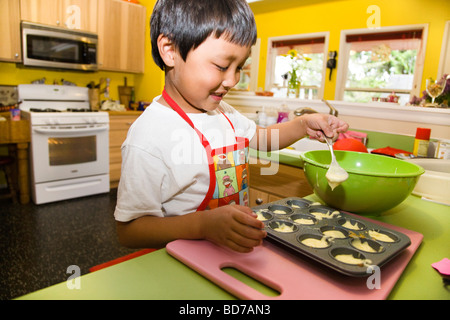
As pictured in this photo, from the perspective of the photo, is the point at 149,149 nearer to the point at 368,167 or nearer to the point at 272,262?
the point at 272,262

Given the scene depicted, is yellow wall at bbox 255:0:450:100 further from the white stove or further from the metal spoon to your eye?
the metal spoon

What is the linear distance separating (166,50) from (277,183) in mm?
1116

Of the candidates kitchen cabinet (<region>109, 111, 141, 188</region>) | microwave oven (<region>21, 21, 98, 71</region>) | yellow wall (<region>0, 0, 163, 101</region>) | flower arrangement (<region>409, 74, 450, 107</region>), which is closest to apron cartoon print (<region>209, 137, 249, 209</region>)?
flower arrangement (<region>409, 74, 450, 107</region>)

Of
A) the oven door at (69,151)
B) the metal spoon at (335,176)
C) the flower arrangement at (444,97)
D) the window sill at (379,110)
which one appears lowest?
the oven door at (69,151)

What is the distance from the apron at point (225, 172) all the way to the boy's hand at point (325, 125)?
210 mm

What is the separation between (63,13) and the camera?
10.6 ft

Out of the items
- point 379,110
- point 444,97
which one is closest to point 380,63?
point 444,97

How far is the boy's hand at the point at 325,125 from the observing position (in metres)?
0.90

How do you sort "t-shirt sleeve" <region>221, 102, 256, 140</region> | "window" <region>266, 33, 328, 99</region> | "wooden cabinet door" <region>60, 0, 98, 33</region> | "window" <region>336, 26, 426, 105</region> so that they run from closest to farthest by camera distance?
"t-shirt sleeve" <region>221, 102, 256, 140</region> < "wooden cabinet door" <region>60, 0, 98, 33</region> < "window" <region>336, 26, 426, 105</region> < "window" <region>266, 33, 328, 99</region>

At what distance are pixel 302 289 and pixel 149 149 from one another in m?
0.41

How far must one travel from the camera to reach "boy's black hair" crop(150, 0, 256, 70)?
0.66 metres

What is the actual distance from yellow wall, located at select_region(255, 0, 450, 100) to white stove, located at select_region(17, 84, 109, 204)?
12.0 ft

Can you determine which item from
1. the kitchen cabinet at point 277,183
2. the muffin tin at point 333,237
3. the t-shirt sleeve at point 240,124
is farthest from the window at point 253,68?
the muffin tin at point 333,237

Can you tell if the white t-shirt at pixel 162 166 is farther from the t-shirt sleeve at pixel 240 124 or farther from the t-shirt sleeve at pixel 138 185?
the t-shirt sleeve at pixel 240 124
